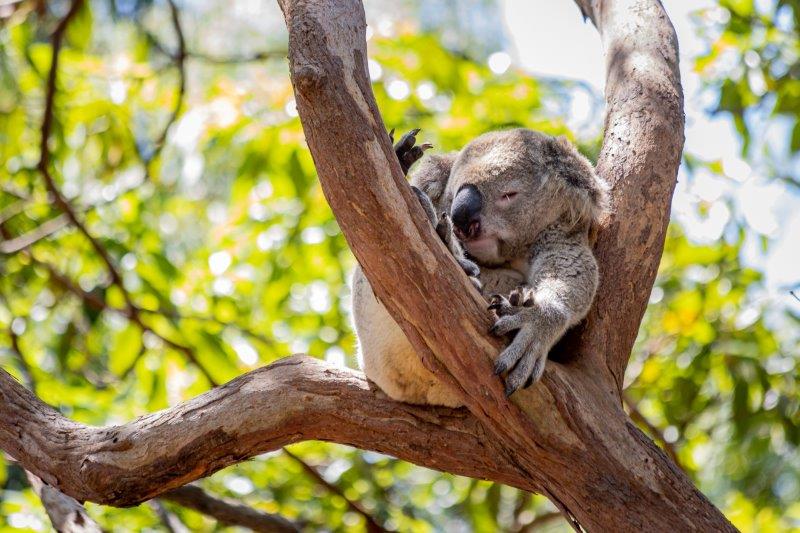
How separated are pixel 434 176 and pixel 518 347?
40.6 inches

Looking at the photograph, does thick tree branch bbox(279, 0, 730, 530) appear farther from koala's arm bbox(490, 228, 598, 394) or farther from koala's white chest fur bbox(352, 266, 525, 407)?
koala's white chest fur bbox(352, 266, 525, 407)

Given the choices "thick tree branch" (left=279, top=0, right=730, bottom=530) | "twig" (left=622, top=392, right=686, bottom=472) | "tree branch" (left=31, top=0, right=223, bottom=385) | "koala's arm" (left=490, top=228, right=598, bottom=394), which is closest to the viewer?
"thick tree branch" (left=279, top=0, right=730, bottom=530)

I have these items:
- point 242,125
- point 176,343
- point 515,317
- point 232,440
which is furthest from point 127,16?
point 515,317

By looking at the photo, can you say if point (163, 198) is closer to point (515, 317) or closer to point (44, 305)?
point (44, 305)

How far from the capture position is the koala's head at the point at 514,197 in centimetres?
276

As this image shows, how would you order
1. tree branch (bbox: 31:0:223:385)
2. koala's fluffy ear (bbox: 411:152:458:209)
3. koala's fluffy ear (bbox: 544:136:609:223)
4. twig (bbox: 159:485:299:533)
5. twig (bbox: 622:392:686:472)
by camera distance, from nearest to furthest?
1. koala's fluffy ear (bbox: 544:136:609:223)
2. koala's fluffy ear (bbox: 411:152:458:209)
3. twig (bbox: 159:485:299:533)
4. twig (bbox: 622:392:686:472)
5. tree branch (bbox: 31:0:223:385)

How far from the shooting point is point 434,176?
3.08 m

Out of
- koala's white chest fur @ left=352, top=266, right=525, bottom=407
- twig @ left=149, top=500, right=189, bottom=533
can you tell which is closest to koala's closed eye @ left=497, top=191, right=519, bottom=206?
koala's white chest fur @ left=352, top=266, right=525, bottom=407

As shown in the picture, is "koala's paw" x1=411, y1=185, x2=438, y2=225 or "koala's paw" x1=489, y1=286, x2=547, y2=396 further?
"koala's paw" x1=411, y1=185, x2=438, y2=225

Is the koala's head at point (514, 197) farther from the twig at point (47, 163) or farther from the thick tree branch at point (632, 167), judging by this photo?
the twig at point (47, 163)

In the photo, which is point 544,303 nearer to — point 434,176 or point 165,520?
point 434,176

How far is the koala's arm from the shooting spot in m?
2.20

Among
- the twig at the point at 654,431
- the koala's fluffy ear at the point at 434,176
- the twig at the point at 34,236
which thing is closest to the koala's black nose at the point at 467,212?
the koala's fluffy ear at the point at 434,176

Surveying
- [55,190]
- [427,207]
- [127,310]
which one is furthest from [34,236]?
[427,207]
